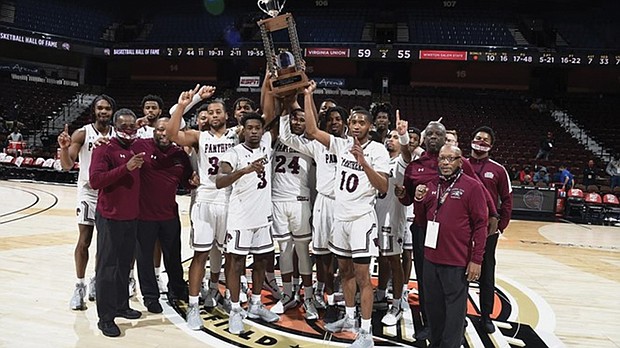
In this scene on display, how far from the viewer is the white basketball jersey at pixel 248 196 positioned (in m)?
4.00

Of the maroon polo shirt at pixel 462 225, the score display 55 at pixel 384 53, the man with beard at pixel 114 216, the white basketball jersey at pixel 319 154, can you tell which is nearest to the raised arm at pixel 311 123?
the white basketball jersey at pixel 319 154

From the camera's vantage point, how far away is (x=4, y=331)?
153 inches

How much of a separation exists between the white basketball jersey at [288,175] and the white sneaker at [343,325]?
1088mm

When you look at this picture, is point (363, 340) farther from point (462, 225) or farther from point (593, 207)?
point (593, 207)

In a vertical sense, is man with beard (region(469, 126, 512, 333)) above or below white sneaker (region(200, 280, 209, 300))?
above

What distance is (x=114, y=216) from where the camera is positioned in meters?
3.84

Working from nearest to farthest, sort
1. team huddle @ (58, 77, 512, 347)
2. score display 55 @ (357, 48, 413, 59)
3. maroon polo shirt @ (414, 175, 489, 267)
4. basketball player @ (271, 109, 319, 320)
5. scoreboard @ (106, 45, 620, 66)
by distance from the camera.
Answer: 1. maroon polo shirt @ (414, 175, 489, 267)
2. team huddle @ (58, 77, 512, 347)
3. basketball player @ (271, 109, 319, 320)
4. scoreboard @ (106, 45, 620, 66)
5. score display 55 @ (357, 48, 413, 59)

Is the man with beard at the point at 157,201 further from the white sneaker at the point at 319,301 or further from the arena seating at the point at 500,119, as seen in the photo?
the arena seating at the point at 500,119

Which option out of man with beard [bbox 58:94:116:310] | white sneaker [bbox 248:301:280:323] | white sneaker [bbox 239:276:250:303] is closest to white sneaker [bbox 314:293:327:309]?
white sneaker [bbox 248:301:280:323]

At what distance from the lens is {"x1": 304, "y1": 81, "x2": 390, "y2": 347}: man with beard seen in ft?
12.2

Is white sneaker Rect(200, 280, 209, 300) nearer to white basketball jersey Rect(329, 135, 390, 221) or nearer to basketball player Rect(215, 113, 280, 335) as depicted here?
basketball player Rect(215, 113, 280, 335)

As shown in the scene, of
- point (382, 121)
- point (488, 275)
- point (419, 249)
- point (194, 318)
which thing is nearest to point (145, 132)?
point (194, 318)

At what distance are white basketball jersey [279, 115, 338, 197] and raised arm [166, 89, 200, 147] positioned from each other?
0.77m

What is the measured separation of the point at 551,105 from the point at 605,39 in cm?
411
